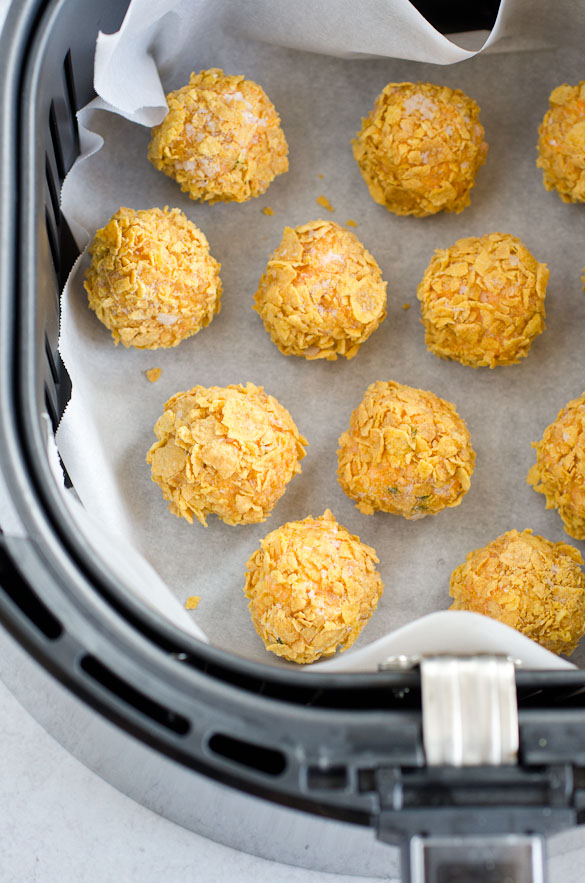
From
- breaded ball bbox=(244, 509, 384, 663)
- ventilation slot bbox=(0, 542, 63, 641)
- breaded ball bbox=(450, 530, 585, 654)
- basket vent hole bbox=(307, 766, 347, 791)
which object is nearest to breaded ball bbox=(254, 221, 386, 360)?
breaded ball bbox=(244, 509, 384, 663)

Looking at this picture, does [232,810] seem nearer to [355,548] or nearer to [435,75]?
[355,548]

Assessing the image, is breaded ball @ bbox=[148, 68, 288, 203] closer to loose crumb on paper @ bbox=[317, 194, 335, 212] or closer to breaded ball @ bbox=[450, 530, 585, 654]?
loose crumb on paper @ bbox=[317, 194, 335, 212]

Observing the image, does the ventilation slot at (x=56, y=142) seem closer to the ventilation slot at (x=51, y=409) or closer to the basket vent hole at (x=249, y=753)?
the ventilation slot at (x=51, y=409)

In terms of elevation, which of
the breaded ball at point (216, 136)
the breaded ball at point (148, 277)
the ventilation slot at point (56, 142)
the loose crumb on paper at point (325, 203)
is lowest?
the loose crumb on paper at point (325, 203)

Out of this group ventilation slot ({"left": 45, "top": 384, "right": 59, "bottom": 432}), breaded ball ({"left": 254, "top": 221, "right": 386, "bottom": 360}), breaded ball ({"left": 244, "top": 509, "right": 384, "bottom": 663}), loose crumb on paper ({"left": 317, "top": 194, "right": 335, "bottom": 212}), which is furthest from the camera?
loose crumb on paper ({"left": 317, "top": 194, "right": 335, "bottom": 212})

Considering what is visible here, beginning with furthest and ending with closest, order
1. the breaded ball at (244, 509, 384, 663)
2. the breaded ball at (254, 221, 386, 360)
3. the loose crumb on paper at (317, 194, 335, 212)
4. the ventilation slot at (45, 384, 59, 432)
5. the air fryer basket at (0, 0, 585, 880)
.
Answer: the loose crumb on paper at (317, 194, 335, 212)
the breaded ball at (254, 221, 386, 360)
the breaded ball at (244, 509, 384, 663)
the ventilation slot at (45, 384, 59, 432)
the air fryer basket at (0, 0, 585, 880)

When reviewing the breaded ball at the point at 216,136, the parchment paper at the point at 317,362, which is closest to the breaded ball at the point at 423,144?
the parchment paper at the point at 317,362

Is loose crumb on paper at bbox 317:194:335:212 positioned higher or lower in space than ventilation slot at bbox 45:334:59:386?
lower
